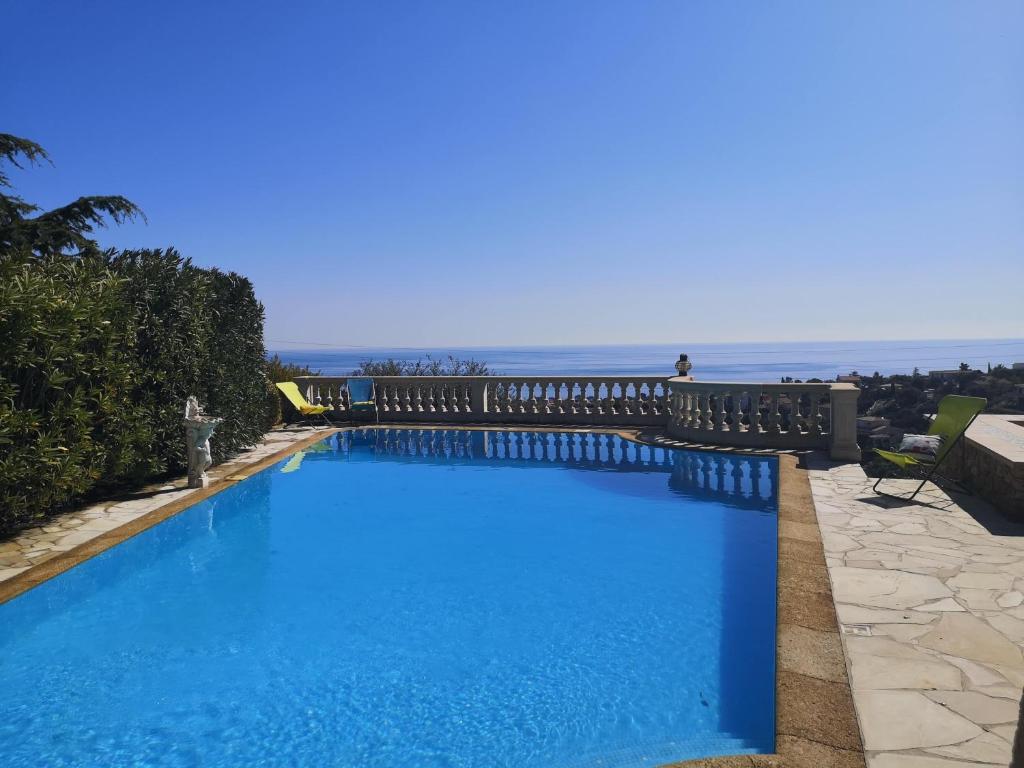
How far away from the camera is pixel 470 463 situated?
34.1 feet

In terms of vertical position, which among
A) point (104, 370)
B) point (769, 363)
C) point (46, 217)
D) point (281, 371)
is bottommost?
point (769, 363)

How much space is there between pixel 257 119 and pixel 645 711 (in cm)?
1313

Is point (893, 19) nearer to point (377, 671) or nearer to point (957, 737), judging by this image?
point (957, 737)

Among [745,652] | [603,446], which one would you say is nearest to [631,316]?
[603,446]

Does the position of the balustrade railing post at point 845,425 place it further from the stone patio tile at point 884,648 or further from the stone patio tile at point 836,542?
the stone patio tile at point 884,648

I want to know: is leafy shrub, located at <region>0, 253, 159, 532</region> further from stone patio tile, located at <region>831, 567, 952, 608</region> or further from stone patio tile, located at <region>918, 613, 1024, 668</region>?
stone patio tile, located at <region>918, 613, 1024, 668</region>

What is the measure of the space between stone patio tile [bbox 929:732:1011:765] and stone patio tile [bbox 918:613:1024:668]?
0.85 meters

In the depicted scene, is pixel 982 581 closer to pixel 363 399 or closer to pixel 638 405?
pixel 638 405

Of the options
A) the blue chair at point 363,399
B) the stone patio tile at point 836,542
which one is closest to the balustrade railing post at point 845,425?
the stone patio tile at point 836,542

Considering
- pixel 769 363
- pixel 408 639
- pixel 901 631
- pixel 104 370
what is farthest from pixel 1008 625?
pixel 769 363

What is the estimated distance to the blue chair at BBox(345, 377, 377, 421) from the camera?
14.4 m

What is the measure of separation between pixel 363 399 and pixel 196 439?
645cm

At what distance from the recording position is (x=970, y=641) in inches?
135

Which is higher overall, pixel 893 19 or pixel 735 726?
pixel 893 19
